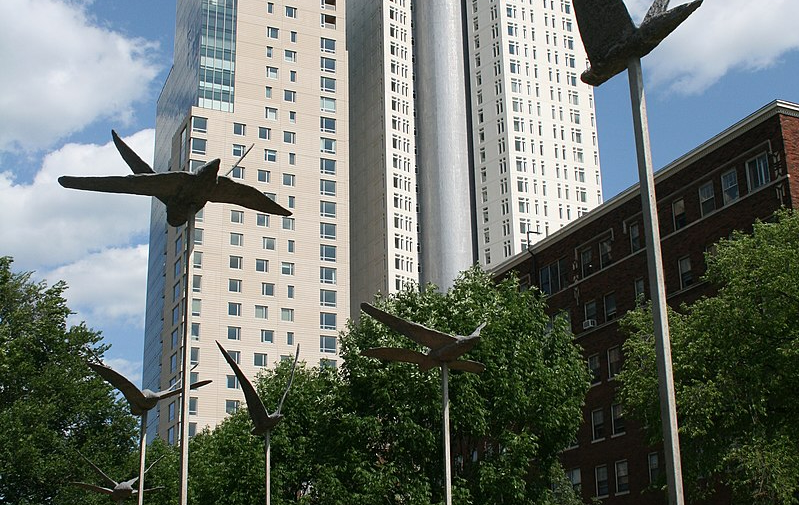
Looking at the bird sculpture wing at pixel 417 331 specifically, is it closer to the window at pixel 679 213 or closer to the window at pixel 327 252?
the window at pixel 679 213

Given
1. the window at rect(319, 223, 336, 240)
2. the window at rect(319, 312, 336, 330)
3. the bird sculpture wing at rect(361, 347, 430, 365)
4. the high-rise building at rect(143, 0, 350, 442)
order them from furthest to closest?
1. the window at rect(319, 223, 336, 240)
2. the window at rect(319, 312, 336, 330)
3. the high-rise building at rect(143, 0, 350, 442)
4. the bird sculpture wing at rect(361, 347, 430, 365)

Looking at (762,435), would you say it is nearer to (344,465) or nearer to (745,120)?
(344,465)

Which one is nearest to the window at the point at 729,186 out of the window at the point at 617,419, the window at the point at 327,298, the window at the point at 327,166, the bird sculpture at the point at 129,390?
the window at the point at 617,419

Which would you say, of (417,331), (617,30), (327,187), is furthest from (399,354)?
(327,187)

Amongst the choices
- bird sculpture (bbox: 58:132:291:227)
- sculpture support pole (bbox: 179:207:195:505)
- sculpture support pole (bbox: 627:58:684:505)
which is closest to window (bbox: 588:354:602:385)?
bird sculpture (bbox: 58:132:291:227)

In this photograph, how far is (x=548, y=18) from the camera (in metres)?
143

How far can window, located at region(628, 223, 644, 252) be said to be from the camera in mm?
61750

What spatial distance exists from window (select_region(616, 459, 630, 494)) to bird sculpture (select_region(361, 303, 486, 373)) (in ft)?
114

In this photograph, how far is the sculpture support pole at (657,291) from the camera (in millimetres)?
15836

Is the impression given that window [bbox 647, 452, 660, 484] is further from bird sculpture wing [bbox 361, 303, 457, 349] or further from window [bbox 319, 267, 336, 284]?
window [bbox 319, 267, 336, 284]

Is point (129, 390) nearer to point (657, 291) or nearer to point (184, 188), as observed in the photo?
point (184, 188)

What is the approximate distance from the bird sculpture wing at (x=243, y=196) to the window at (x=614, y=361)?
4350cm

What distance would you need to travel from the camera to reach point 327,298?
4417 inches

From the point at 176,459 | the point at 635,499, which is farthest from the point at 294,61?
the point at 635,499
